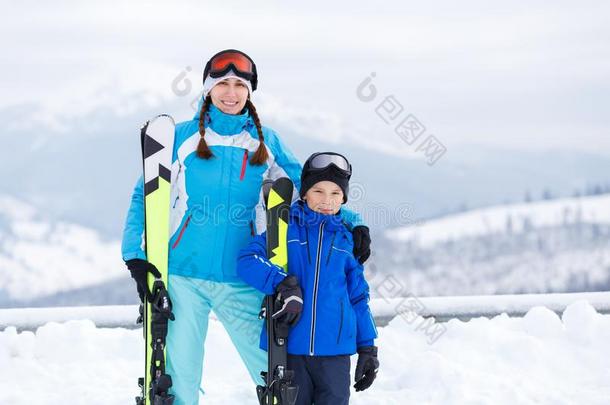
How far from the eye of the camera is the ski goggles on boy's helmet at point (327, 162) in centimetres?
342

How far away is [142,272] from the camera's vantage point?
3492 mm

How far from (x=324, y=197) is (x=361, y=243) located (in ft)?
1.04

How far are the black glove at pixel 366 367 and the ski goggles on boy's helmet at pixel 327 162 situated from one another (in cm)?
88

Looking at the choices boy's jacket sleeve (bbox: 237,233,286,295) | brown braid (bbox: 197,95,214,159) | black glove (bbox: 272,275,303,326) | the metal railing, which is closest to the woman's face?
brown braid (bbox: 197,95,214,159)

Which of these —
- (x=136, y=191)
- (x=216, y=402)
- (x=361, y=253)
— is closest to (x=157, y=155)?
(x=136, y=191)

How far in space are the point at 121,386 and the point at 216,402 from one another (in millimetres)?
838

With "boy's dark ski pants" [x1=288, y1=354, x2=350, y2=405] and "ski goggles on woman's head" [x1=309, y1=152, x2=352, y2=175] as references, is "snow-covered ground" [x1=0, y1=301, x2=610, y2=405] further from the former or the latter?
"ski goggles on woman's head" [x1=309, y1=152, x2=352, y2=175]

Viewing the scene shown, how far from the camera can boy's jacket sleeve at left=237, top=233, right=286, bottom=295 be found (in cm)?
327

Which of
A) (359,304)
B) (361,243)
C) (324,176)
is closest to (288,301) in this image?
(359,304)

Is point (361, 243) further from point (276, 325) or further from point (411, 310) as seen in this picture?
point (411, 310)

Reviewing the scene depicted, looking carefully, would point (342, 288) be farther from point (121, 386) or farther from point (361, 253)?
point (121, 386)

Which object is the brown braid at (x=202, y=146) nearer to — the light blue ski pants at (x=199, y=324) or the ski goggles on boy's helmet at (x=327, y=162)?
the ski goggles on boy's helmet at (x=327, y=162)

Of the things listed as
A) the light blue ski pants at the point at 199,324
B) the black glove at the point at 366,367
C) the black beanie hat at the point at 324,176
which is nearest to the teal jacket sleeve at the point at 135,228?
the light blue ski pants at the point at 199,324

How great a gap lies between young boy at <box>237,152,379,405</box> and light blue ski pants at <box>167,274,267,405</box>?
0.61ft
